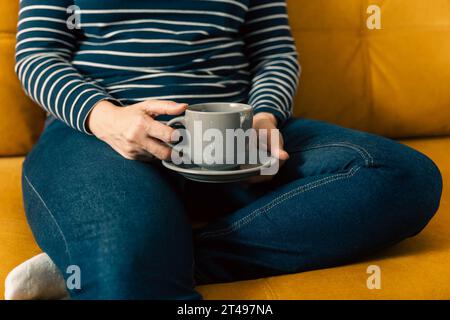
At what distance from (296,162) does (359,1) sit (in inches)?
23.4

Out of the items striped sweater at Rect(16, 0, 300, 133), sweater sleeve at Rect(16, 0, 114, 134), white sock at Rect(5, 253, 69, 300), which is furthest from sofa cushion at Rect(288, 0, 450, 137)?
white sock at Rect(5, 253, 69, 300)

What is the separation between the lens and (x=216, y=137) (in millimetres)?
811

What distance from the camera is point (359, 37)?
1390mm

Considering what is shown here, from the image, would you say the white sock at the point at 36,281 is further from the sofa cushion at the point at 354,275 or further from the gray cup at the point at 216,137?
the gray cup at the point at 216,137

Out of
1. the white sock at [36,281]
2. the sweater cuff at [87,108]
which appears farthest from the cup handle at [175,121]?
the white sock at [36,281]

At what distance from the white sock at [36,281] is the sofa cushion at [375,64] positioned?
74 cm

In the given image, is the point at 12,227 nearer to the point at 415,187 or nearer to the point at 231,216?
the point at 231,216

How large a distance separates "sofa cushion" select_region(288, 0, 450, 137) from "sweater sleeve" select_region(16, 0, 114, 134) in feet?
1.81

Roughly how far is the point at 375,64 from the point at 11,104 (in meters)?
0.81

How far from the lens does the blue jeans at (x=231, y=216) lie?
75cm

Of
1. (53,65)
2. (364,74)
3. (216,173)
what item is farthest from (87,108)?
(364,74)

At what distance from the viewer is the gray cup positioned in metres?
0.80
